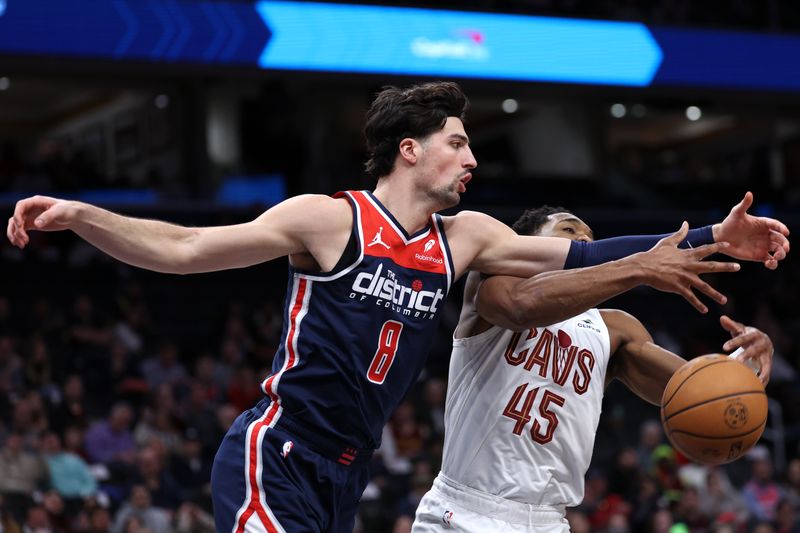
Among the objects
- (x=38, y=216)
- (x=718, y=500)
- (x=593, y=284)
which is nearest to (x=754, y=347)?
(x=593, y=284)

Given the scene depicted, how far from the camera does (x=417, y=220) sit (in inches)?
178

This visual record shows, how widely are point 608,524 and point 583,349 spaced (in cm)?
782

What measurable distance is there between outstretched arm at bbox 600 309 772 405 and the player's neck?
1199 mm

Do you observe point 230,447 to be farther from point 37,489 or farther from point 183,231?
point 37,489

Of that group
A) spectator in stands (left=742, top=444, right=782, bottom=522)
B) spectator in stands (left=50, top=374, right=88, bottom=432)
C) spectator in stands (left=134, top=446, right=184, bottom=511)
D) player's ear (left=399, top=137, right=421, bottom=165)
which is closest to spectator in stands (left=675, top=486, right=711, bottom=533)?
spectator in stands (left=742, top=444, right=782, bottom=522)

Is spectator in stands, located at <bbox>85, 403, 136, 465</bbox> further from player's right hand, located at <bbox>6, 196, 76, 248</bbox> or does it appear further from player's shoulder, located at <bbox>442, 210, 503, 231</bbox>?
player's right hand, located at <bbox>6, 196, 76, 248</bbox>

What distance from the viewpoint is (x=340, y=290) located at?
14.0ft

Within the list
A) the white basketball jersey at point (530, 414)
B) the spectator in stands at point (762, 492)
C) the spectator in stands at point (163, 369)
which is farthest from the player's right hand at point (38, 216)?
the spectator in stands at point (762, 492)

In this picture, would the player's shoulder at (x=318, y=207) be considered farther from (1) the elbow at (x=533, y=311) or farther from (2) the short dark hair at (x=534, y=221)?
(2) the short dark hair at (x=534, y=221)

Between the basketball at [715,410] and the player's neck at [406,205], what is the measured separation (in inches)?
48.2

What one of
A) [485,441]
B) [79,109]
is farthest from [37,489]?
[79,109]

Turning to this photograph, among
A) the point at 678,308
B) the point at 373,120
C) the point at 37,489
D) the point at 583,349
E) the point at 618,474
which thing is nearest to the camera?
the point at 373,120

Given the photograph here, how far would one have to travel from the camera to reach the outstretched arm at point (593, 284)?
424 centimetres

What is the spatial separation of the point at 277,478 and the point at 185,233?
949mm
